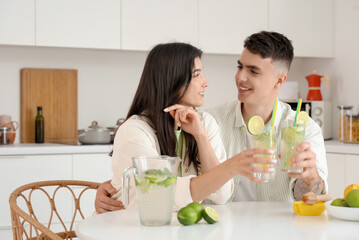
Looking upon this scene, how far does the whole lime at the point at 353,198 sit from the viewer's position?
1.81 metres

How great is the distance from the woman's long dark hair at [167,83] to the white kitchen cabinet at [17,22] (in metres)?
2.07

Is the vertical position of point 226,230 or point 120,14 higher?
point 120,14

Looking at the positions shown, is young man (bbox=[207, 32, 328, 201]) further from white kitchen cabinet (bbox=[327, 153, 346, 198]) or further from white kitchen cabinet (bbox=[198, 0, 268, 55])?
white kitchen cabinet (bbox=[198, 0, 268, 55])

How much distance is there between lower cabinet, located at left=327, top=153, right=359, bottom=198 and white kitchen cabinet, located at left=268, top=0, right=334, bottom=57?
3.40ft

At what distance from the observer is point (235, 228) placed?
5.52 feet

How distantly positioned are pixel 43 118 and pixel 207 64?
4.80 ft

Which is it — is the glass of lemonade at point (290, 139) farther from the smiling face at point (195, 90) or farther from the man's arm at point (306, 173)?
the smiling face at point (195, 90)

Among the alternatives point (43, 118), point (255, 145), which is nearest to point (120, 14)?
point (43, 118)

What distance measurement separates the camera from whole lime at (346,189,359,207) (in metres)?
1.81

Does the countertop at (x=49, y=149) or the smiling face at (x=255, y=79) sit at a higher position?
the smiling face at (x=255, y=79)

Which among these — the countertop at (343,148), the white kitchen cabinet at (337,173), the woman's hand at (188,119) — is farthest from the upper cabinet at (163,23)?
the woman's hand at (188,119)

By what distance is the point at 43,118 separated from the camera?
4.30 metres

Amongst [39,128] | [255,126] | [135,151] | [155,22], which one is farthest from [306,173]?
[39,128]

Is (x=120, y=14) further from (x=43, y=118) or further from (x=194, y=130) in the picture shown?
(x=194, y=130)
